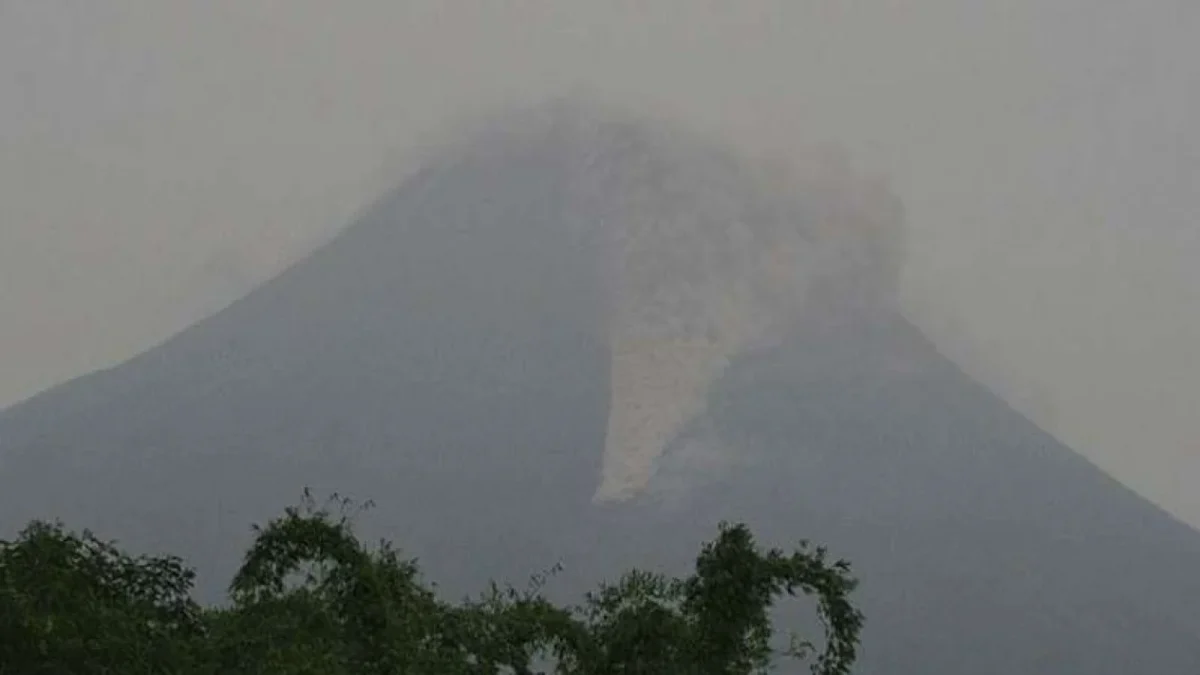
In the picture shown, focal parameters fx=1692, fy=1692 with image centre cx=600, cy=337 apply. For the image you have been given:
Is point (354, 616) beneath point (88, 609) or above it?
above

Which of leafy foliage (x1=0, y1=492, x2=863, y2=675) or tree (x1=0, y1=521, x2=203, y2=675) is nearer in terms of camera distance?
tree (x1=0, y1=521, x2=203, y2=675)

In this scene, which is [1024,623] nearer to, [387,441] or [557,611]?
[387,441]

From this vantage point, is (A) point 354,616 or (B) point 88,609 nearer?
(B) point 88,609

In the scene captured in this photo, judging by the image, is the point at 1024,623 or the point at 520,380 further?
the point at 520,380

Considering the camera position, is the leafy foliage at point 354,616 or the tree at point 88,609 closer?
the tree at point 88,609

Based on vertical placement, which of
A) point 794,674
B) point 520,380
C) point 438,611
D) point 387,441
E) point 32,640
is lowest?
point 32,640

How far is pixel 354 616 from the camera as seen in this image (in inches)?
518

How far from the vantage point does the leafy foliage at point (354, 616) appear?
10.1 metres

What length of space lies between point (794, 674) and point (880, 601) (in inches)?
1162

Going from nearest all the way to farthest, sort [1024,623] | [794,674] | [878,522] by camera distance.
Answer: [794,674], [1024,623], [878,522]

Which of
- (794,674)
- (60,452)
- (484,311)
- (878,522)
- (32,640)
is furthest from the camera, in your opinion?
(484,311)

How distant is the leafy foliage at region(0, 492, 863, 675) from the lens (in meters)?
10.1

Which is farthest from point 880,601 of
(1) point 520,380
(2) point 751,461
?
(1) point 520,380

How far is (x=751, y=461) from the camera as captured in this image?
178375 millimetres
